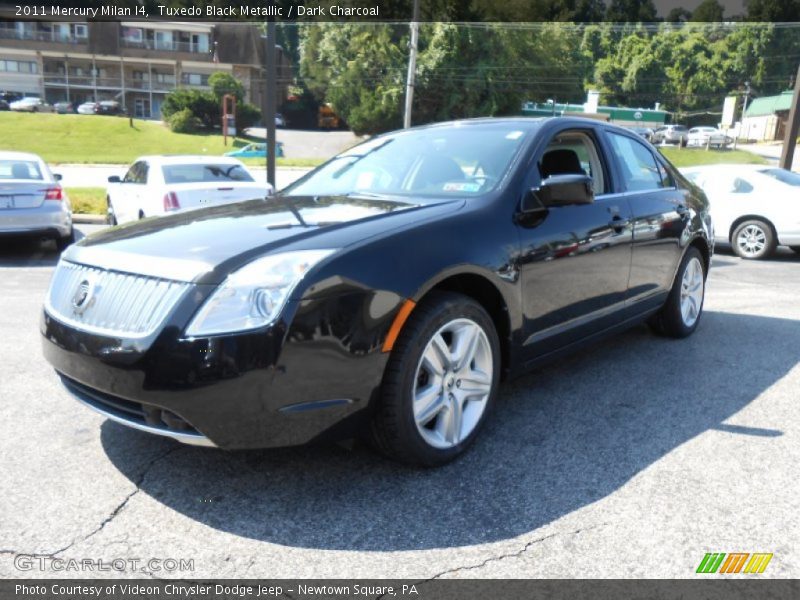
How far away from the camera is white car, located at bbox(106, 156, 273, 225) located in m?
8.52

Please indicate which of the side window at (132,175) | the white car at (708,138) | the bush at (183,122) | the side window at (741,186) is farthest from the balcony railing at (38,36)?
the side window at (741,186)

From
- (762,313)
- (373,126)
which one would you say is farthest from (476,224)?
(373,126)

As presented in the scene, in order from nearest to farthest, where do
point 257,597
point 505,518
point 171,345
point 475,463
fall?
1. point 257,597
2. point 171,345
3. point 505,518
4. point 475,463

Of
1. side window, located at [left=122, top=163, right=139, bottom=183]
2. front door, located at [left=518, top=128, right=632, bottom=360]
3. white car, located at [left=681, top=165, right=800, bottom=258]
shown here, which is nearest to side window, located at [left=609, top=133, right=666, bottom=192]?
front door, located at [left=518, top=128, right=632, bottom=360]

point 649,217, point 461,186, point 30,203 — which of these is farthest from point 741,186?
point 30,203

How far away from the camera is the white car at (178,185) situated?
335 inches

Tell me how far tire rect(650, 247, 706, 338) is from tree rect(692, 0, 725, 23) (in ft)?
316

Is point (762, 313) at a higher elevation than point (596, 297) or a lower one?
lower

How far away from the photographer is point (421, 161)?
3918 millimetres

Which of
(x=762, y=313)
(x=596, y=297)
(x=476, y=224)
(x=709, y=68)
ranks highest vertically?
(x=709, y=68)

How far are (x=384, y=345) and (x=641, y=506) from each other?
1.23m

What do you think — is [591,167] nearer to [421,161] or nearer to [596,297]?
[596,297]

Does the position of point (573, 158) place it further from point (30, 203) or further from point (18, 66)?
point (18, 66)

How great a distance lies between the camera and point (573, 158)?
4.09 meters
